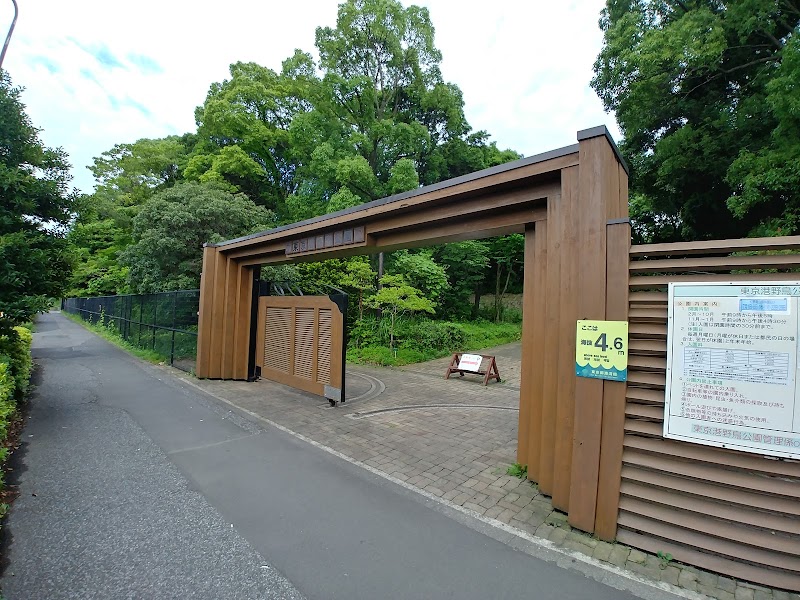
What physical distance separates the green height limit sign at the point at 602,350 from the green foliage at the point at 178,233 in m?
12.2

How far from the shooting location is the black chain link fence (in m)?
9.99

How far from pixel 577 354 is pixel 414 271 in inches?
483

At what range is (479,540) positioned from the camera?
9.72ft

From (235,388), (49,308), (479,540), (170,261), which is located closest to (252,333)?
(235,388)

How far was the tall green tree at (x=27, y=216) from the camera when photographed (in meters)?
5.28

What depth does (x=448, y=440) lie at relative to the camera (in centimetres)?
529

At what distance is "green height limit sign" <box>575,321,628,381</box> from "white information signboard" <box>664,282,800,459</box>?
0.30m

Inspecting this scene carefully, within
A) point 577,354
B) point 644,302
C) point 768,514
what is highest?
point 644,302

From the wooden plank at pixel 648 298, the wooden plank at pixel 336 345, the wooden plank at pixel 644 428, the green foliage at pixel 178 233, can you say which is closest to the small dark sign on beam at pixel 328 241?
the wooden plank at pixel 336 345

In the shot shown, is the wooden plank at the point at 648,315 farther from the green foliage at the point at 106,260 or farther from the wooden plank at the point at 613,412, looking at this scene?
the green foliage at the point at 106,260

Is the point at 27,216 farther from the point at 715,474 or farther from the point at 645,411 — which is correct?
the point at 715,474

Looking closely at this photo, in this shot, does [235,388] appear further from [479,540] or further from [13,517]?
[479,540]

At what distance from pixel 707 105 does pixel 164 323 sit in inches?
668

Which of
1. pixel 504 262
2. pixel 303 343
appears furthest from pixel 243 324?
pixel 504 262
